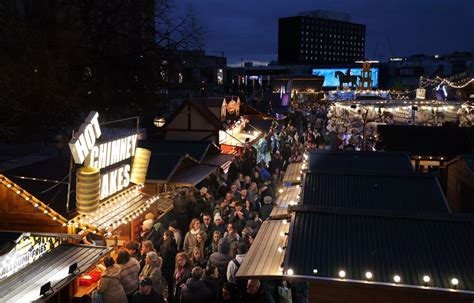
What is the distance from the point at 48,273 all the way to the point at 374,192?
5.24 metres

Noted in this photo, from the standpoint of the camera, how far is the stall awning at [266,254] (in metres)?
5.47

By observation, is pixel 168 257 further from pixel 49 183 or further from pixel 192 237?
pixel 49 183

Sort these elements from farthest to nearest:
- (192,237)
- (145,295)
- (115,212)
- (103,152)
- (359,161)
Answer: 1. (359,161)
2. (192,237)
3. (115,212)
4. (103,152)
5. (145,295)

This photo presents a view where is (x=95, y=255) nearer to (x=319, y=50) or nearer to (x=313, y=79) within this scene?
(x=313, y=79)

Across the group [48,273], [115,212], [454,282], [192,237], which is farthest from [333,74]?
[454,282]

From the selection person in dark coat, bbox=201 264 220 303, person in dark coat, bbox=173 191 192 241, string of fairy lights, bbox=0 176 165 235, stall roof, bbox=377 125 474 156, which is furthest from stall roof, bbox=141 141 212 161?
stall roof, bbox=377 125 474 156

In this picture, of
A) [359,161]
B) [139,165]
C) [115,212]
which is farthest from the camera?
[359,161]

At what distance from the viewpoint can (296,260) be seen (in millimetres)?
5215

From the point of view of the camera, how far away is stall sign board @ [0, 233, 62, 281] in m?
5.48

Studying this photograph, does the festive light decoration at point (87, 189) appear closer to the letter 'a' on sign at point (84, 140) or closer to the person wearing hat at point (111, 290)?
the letter 'a' on sign at point (84, 140)

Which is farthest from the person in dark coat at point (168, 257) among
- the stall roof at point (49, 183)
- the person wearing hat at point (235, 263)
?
the stall roof at point (49, 183)

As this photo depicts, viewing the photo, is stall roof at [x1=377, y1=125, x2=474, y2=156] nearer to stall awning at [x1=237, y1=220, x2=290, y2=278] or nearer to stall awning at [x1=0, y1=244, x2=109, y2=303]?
stall awning at [x1=237, y1=220, x2=290, y2=278]

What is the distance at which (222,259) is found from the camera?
7.58m

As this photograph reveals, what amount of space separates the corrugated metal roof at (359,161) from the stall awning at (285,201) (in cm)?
65
